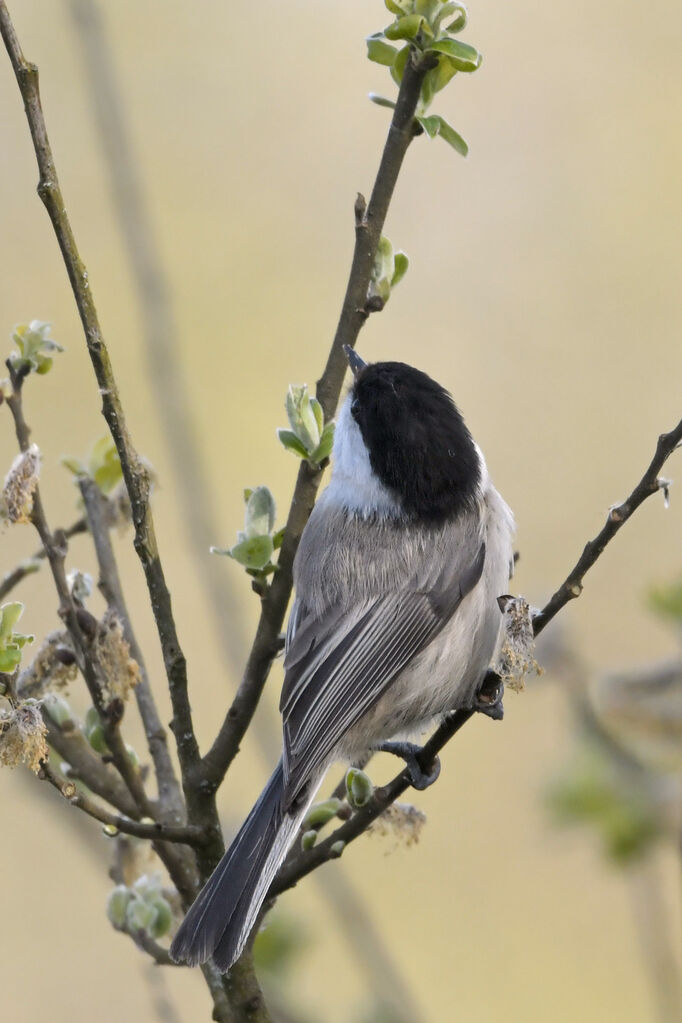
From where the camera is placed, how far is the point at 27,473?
1.19 m

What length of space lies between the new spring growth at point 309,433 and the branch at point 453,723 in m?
0.29

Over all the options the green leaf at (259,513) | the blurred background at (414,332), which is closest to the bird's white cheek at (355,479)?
the green leaf at (259,513)

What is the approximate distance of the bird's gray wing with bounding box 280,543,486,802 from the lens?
1416 mm

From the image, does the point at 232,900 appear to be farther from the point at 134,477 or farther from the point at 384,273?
the point at 384,273

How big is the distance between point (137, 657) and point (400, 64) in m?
Answer: 0.71

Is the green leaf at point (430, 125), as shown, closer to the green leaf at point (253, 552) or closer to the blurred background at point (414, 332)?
the green leaf at point (253, 552)

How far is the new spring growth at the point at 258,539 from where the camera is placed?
1.27 meters

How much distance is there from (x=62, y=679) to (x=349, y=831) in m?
0.38

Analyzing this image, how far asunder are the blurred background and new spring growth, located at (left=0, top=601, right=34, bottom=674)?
1411mm

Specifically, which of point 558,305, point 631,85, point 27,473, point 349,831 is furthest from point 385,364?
point 631,85

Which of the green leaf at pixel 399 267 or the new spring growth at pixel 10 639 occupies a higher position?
the green leaf at pixel 399 267

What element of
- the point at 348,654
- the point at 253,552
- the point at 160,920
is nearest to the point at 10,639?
the point at 253,552

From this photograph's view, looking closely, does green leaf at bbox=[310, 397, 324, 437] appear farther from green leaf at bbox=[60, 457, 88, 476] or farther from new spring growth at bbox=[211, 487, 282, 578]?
green leaf at bbox=[60, 457, 88, 476]

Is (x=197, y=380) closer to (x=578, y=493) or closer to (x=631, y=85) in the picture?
(x=578, y=493)
